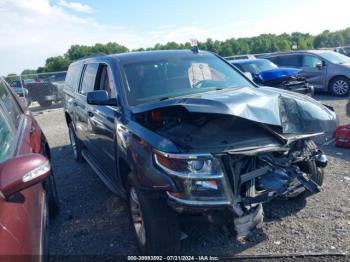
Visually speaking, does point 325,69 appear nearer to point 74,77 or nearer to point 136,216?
point 74,77

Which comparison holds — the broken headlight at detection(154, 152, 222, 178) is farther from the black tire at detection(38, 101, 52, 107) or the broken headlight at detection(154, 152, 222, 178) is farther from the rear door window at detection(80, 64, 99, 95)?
the black tire at detection(38, 101, 52, 107)

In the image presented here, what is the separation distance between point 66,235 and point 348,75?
11.1 meters

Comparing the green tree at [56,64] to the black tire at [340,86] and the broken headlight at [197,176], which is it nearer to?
the black tire at [340,86]

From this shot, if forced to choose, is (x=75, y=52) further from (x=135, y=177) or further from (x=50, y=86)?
(x=135, y=177)

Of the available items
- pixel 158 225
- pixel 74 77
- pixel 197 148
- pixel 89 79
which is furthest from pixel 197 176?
pixel 74 77

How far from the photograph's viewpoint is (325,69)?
489 inches

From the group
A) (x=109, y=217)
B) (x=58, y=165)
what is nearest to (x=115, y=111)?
(x=109, y=217)

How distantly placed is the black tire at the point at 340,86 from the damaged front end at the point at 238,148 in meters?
9.52

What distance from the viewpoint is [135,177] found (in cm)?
321

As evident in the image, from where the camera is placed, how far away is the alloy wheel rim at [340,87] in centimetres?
1204

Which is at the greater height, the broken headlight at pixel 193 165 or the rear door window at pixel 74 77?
the rear door window at pixel 74 77

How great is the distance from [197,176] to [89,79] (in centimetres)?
322

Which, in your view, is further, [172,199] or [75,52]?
[75,52]

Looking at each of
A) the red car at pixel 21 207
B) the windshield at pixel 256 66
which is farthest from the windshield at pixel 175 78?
the windshield at pixel 256 66
